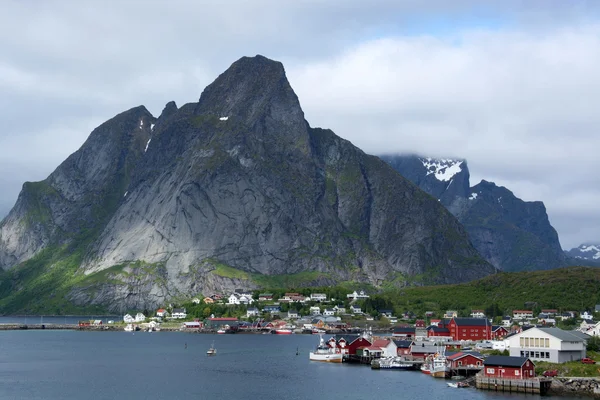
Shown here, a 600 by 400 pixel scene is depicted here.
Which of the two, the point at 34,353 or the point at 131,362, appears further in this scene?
the point at 34,353

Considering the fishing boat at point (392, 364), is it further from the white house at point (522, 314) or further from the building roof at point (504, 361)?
the white house at point (522, 314)

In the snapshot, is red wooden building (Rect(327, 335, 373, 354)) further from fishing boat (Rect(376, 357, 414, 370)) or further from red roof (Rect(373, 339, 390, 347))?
fishing boat (Rect(376, 357, 414, 370))

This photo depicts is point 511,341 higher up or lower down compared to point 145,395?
higher up

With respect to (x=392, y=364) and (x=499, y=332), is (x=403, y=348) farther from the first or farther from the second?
(x=499, y=332)

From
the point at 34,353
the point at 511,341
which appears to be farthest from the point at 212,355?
the point at 511,341

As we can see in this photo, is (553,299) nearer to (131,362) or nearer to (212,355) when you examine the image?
(212,355)

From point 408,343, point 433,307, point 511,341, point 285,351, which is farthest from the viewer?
point 433,307

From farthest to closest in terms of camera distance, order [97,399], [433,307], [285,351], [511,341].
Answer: [433,307] < [285,351] < [511,341] < [97,399]
